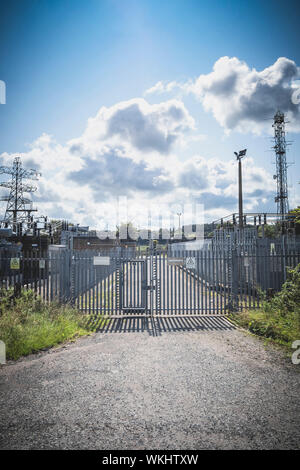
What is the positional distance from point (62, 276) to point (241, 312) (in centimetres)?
610

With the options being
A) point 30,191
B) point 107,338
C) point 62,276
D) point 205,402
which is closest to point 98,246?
point 30,191

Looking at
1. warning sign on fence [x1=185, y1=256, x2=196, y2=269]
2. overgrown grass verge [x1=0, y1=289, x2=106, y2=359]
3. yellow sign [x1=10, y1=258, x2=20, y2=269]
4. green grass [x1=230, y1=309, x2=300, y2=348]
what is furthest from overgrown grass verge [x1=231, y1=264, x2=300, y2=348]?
yellow sign [x1=10, y1=258, x2=20, y2=269]

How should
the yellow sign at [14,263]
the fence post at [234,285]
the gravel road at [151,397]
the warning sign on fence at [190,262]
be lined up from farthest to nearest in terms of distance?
the fence post at [234,285]
the warning sign on fence at [190,262]
the yellow sign at [14,263]
the gravel road at [151,397]

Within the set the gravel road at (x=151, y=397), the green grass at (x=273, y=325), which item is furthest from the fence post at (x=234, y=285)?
the gravel road at (x=151, y=397)

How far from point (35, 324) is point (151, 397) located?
388 cm

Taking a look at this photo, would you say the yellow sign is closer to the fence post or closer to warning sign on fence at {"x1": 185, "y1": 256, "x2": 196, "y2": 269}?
warning sign on fence at {"x1": 185, "y1": 256, "x2": 196, "y2": 269}

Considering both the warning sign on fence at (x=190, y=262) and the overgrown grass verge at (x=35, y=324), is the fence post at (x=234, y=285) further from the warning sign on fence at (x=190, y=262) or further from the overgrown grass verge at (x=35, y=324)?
the overgrown grass verge at (x=35, y=324)

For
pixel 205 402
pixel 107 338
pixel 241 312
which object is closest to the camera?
pixel 205 402

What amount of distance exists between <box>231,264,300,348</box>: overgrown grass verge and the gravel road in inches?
27.7

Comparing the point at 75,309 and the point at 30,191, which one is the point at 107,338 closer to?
the point at 75,309

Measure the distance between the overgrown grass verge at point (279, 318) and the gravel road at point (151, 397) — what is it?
2.31 feet

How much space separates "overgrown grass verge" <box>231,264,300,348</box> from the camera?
228 inches

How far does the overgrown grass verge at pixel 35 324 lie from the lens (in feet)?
17.4
